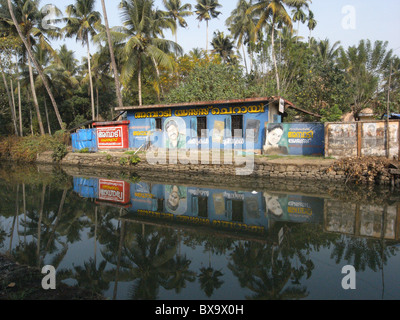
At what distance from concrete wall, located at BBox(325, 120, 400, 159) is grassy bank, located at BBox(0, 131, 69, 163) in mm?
18001

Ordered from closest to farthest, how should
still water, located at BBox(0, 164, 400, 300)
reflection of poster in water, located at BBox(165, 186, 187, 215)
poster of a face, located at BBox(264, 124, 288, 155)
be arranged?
still water, located at BBox(0, 164, 400, 300) < reflection of poster in water, located at BBox(165, 186, 187, 215) < poster of a face, located at BBox(264, 124, 288, 155)

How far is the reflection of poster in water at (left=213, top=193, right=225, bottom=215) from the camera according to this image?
28.6 feet

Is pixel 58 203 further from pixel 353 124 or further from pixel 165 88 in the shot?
pixel 165 88

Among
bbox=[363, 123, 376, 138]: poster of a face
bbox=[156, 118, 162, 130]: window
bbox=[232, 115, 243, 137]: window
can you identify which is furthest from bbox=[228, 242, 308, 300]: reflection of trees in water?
bbox=[156, 118, 162, 130]: window

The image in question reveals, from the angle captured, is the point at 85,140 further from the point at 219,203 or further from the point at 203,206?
the point at 219,203

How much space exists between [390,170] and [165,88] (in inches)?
891

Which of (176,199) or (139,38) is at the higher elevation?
(139,38)

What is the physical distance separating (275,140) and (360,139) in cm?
396

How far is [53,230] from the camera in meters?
7.49

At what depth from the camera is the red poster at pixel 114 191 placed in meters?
10.6

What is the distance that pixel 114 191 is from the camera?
11.9 metres

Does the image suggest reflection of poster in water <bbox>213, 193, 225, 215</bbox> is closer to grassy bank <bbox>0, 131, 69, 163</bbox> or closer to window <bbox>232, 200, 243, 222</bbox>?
window <bbox>232, 200, 243, 222</bbox>

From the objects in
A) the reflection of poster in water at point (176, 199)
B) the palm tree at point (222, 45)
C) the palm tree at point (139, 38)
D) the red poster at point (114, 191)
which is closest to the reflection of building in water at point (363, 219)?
the reflection of poster in water at point (176, 199)

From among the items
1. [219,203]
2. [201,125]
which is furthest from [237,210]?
[201,125]
